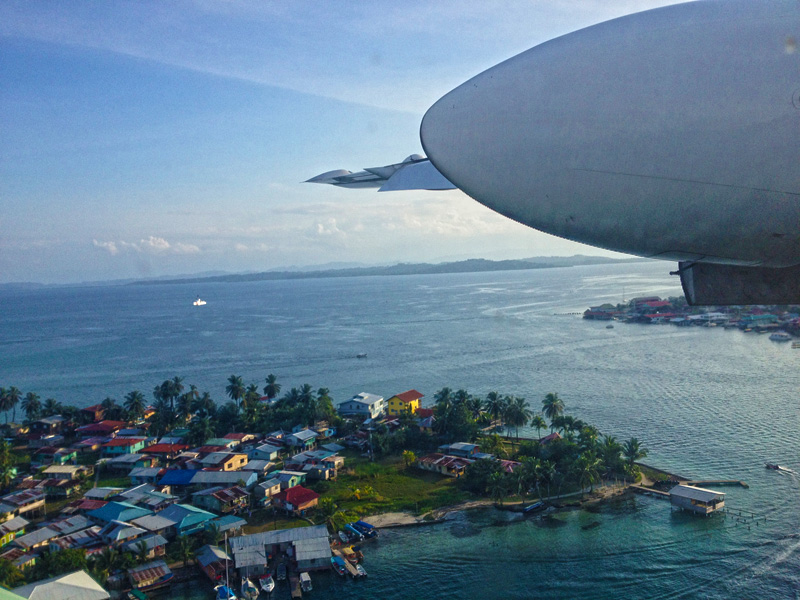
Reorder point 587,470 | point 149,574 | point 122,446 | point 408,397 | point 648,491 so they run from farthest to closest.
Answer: point 408,397
point 122,446
point 648,491
point 587,470
point 149,574

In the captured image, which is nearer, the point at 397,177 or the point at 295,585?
the point at 397,177

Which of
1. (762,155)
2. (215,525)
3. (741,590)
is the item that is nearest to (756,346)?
(741,590)

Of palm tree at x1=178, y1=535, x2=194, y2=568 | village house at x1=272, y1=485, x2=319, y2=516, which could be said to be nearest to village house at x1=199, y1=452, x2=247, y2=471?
village house at x1=272, y1=485, x2=319, y2=516

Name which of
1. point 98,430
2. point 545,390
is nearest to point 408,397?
point 545,390

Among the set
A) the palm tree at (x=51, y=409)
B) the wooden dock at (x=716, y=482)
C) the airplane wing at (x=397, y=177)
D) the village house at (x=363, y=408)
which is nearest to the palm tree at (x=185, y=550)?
the airplane wing at (x=397, y=177)

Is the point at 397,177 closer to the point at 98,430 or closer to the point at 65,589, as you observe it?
the point at 65,589

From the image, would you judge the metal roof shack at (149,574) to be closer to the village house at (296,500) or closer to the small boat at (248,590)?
the small boat at (248,590)
